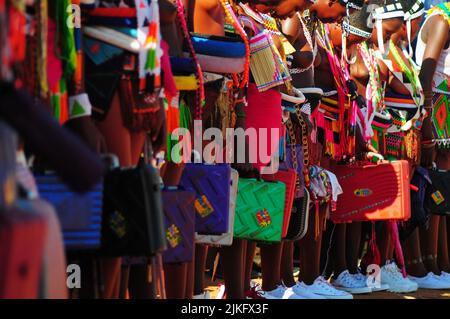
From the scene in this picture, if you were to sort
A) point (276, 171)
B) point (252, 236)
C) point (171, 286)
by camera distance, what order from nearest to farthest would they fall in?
1. point (171, 286)
2. point (252, 236)
3. point (276, 171)

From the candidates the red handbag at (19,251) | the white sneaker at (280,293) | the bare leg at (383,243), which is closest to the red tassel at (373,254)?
the bare leg at (383,243)

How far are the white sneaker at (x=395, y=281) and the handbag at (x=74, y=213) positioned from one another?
5.43 metres

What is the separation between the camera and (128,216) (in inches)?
128

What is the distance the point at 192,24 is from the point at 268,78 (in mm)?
807

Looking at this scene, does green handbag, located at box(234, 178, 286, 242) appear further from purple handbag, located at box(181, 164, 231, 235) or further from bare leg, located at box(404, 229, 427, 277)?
bare leg, located at box(404, 229, 427, 277)

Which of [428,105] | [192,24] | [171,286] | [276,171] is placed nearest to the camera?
[171,286]

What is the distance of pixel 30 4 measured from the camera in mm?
2900

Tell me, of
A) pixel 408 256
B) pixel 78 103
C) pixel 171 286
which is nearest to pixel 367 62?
pixel 408 256

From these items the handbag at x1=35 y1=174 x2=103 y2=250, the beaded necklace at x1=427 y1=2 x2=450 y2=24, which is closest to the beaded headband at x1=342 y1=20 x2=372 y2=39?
the beaded necklace at x1=427 y1=2 x2=450 y2=24

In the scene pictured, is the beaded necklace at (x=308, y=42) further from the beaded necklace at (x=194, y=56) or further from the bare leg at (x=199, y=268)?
the beaded necklace at (x=194, y=56)

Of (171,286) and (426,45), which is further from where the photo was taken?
(426,45)

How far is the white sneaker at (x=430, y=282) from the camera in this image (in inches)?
338

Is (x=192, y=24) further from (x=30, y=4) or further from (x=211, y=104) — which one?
(x=30, y=4)

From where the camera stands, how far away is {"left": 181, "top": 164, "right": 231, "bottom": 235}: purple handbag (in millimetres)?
4852
